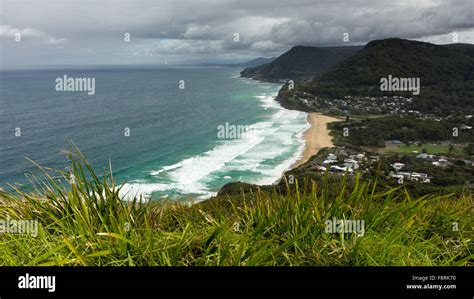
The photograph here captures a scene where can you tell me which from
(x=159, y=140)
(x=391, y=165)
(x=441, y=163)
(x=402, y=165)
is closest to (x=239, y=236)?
(x=402, y=165)

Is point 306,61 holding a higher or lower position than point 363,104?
higher

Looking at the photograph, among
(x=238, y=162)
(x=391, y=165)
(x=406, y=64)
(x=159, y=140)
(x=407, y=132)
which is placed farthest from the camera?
(x=406, y=64)

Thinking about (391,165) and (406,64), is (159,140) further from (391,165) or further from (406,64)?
(406,64)

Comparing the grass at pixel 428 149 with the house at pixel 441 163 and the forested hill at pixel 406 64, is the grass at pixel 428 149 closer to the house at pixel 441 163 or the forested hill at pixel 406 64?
the house at pixel 441 163

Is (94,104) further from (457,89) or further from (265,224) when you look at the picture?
(265,224)

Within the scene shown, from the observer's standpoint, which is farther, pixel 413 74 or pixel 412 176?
pixel 413 74
